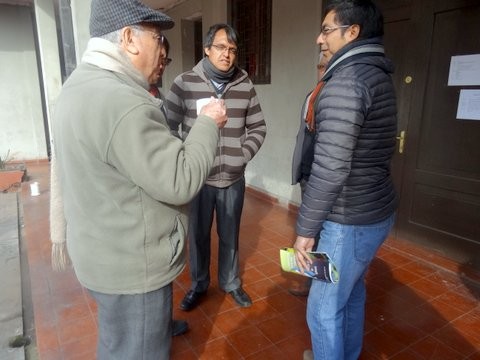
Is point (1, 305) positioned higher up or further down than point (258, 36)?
further down

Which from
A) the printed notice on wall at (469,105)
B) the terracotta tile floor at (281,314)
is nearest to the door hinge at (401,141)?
the printed notice on wall at (469,105)

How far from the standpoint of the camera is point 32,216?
15.5 feet

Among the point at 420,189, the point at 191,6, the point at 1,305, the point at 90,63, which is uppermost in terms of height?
the point at 191,6

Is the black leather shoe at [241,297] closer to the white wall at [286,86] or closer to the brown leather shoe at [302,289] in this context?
the brown leather shoe at [302,289]

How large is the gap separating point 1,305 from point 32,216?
206cm

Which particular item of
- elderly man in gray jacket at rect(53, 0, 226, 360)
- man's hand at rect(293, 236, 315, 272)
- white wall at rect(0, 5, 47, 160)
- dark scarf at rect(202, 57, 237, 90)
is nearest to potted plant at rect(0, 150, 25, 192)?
white wall at rect(0, 5, 47, 160)

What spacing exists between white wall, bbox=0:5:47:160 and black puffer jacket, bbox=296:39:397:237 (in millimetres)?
7483

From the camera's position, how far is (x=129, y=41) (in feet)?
4.07

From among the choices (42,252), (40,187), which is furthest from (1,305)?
(40,187)

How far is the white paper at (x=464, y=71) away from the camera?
9.58 feet

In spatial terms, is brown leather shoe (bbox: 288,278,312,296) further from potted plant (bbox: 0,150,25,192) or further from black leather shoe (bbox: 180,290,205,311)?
potted plant (bbox: 0,150,25,192)

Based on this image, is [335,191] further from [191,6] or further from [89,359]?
[191,6]

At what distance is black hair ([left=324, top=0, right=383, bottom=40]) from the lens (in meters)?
1.49

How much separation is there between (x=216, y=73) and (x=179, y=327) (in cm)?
170
